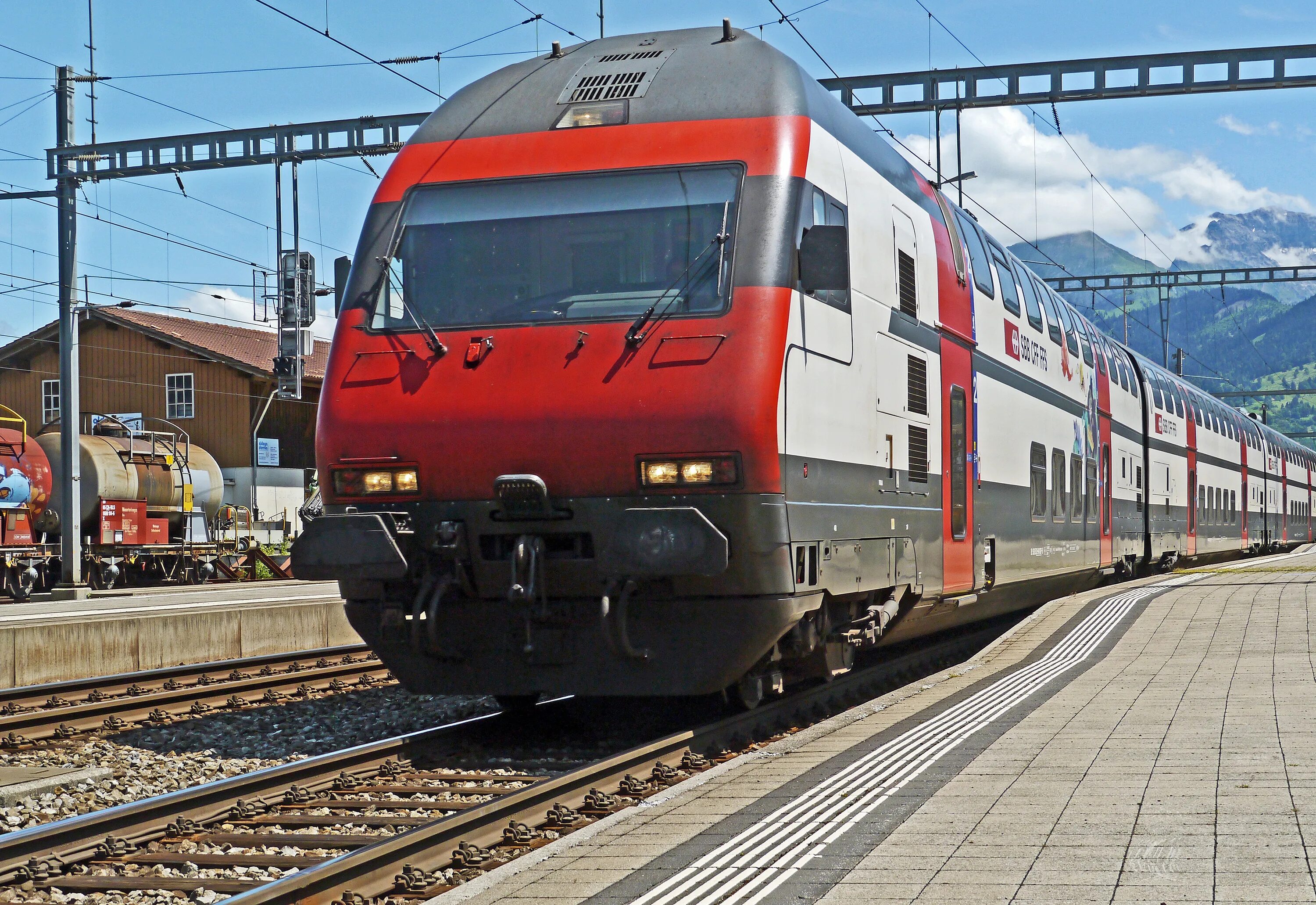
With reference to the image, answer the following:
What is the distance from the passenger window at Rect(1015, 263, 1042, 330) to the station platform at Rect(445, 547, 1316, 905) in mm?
4974

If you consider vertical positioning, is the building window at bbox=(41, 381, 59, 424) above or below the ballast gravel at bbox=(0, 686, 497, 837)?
above

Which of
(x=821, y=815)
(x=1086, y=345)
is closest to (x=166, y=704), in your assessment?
(x=821, y=815)

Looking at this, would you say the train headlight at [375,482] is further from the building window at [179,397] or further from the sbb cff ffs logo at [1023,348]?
the building window at [179,397]

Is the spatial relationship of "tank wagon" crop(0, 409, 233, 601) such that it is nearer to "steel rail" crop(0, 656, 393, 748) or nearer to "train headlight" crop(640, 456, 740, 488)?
"steel rail" crop(0, 656, 393, 748)

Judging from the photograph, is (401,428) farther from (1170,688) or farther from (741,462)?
(1170,688)

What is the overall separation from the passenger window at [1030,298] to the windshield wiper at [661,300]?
6987 millimetres

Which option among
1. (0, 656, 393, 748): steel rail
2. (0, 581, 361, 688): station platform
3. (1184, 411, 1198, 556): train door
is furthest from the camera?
(1184, 411, 1198, 556): train door

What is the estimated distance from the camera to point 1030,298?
14547mm

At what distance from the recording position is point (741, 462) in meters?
7.36

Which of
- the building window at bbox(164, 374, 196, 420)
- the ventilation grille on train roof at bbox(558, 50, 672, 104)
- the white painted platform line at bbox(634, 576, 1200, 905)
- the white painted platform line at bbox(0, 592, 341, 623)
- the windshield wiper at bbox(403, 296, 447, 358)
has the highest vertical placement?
the building window at bbox(164, 374, 196, 420)

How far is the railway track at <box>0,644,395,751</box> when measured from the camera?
383 inches

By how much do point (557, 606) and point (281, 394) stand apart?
2594cm

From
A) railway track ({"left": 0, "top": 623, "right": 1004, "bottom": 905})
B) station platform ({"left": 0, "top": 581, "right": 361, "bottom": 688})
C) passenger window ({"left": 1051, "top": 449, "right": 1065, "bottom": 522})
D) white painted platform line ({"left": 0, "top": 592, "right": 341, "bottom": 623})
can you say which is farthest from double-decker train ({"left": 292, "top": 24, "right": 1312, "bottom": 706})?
white painted platform line ({"left": 0, "top": 592, "right": 341, "bottom": 623})

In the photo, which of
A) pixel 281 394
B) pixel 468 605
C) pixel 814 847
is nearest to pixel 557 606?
pixel 468 605
